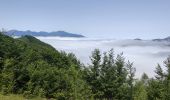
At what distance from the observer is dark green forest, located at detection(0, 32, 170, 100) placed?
5422 cm

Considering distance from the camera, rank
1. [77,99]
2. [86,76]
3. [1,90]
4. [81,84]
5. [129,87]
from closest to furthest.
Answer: [1,90]
[77,99]
[81,84]
[86,76]
[129,87]

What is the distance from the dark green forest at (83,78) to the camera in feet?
178

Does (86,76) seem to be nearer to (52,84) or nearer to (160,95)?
(52,84)

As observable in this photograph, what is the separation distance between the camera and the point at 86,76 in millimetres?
74750

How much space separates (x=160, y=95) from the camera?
266 feet

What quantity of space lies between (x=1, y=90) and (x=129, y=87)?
170ft

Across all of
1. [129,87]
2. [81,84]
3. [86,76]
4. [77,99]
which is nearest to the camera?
[77,99]

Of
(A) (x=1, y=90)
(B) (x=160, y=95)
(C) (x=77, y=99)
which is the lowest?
(B) (x=160, y=95)

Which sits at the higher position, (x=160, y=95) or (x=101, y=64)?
(x=101, y=64)

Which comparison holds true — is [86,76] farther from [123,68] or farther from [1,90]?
[1,90]

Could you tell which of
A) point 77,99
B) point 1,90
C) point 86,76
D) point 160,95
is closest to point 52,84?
point 86,76

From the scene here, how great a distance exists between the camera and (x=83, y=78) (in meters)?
74.9

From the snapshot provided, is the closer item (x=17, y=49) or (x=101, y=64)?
(x=17, y=49)

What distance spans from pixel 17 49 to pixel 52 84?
27.9ft
